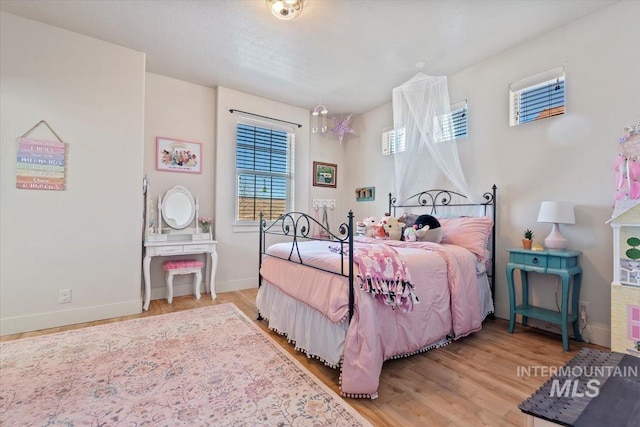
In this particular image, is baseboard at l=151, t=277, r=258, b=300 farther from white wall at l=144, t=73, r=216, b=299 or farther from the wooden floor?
the wooden floor

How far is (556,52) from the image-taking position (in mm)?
2723

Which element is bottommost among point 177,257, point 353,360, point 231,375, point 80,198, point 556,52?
point 231,375

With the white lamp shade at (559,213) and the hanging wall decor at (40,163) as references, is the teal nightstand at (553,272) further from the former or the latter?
the hanging wall decor at (40,163)

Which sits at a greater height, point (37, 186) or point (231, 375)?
point (37, 186)

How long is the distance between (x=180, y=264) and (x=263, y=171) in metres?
1.80

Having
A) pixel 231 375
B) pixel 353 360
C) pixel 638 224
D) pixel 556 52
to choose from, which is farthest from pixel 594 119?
pixel 231 375

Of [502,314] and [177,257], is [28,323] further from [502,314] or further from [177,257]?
[502,314]

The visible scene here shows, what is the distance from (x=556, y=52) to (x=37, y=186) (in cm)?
517

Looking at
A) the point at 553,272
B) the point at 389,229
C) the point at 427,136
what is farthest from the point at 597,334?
the point at 427,136

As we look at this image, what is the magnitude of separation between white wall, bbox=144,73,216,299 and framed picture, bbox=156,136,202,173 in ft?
0.18

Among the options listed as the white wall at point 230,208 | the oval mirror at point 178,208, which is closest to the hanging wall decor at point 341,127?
the white wall at point 230,208

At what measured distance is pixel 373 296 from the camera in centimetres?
181

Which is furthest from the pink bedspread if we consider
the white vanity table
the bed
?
the white vanity table

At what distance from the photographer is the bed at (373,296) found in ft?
5.75
